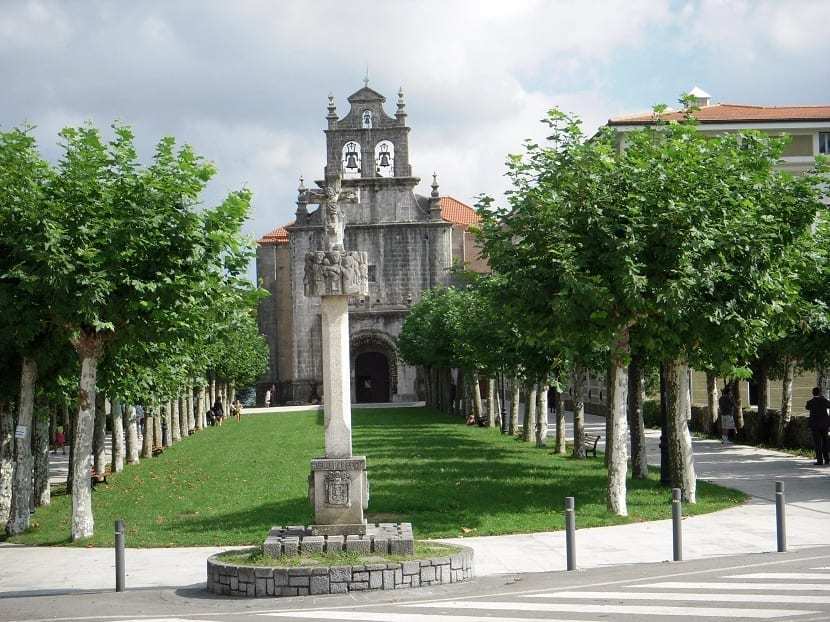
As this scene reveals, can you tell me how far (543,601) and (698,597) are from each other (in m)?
1.57

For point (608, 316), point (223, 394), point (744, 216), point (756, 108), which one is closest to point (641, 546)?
point (608, 316)

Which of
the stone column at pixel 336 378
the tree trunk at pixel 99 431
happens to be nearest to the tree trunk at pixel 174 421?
the tree trunk at pixel 99 431

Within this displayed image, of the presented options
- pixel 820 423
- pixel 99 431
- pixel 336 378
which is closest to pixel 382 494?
pixel 336 378

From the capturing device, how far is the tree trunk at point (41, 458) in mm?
22922

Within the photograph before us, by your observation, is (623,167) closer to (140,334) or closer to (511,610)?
(140,334)

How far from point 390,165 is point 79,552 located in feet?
192

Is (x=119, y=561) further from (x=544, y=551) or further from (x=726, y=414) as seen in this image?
(x=726, y=414)

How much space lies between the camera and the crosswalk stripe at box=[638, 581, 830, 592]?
39.1 ft

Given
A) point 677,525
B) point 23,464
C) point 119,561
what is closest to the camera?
point 119,561

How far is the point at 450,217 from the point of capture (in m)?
94.4

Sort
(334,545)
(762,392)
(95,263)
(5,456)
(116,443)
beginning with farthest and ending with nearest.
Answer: (762,392) < (116,443) < (5,456) < (95,263) < (334,545)

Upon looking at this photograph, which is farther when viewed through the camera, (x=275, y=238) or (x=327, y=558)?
(x=275, y=238)

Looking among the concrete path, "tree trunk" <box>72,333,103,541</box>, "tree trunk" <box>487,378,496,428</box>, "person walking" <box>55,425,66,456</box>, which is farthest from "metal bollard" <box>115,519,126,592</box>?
"person walking" <box>55,425,66,456</box>

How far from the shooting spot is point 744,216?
63.8 ft
